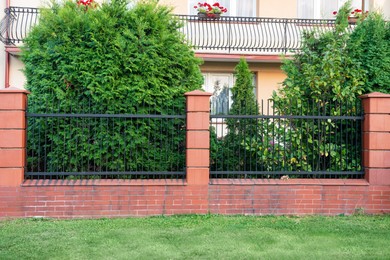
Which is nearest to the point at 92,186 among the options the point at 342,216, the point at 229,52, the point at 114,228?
the point at 114,228

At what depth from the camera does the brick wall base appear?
7.36 meters

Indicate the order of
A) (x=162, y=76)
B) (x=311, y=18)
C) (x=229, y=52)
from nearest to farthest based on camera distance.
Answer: (x=162, y=76) → (x=229, y=52) → (x=311, y=18)

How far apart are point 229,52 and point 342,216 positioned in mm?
7135

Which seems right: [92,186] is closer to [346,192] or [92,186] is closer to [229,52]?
[346,192]

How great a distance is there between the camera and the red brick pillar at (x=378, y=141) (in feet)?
25.6

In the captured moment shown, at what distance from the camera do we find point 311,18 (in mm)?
14812

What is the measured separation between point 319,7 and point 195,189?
9438 millimetres

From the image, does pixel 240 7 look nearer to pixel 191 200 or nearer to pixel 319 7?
pixel 319 7

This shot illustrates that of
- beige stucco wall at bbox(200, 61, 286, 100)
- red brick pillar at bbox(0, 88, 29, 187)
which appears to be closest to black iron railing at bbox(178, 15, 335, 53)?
beige stucco wall at bbox(200, 61, 286, 100)

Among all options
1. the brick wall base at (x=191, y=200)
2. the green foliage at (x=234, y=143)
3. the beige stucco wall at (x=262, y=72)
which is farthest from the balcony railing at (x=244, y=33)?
the brick wall base at (x=191, y=200)

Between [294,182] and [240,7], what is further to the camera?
[240,7]

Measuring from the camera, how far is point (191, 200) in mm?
7566

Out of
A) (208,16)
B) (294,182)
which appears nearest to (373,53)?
(294,182)

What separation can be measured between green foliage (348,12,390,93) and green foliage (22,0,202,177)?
9.86 feet
